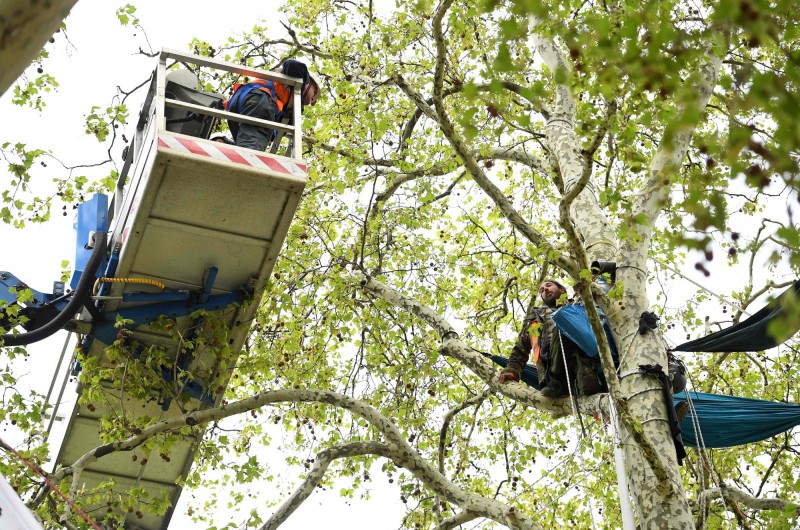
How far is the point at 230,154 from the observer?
6043 millimetres

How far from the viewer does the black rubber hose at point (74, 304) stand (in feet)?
21.2

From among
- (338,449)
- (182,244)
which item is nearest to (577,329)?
(338,449)

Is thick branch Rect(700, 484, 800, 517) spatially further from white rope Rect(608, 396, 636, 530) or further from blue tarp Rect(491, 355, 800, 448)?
white rope Rect(608, 396, 636, 530)

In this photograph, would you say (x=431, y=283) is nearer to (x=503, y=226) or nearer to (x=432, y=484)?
(x=503, y=226)

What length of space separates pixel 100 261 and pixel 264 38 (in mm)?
4275

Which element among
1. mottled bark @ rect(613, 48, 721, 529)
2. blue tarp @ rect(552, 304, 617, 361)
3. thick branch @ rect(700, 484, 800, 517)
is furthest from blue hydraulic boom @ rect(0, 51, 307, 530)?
thick branch @ rect(700, 484, 800, 517)

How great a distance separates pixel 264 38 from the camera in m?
10.1

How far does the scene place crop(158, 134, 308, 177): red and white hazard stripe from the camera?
A: 19.5 feet

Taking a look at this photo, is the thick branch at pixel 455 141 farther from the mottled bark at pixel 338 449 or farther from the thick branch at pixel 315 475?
the thick branch at pixel 315 475

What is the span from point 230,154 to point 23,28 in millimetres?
3432

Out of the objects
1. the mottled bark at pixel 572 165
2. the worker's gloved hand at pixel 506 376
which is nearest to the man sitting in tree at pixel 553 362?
the worker's gloved hand at pixel 506 376

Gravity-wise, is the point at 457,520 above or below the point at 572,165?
below

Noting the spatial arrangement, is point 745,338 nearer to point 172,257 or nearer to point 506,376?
point 506,376

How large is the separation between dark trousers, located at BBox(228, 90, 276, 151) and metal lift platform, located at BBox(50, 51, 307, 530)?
0.11m
